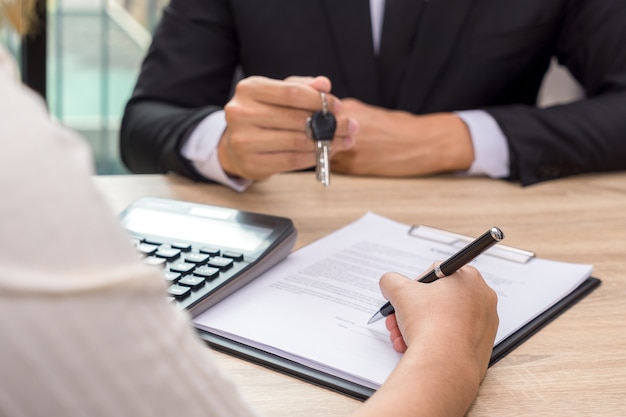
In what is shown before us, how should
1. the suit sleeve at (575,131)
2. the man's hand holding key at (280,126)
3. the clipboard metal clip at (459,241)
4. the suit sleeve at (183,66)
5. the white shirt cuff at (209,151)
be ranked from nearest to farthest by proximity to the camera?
the clipboard metal clip at (459,241) → the man's hand holding key at (280,126) → the white shirt cuff at (209,151) → the suit sleeve at (575,131) → the suit sleeve at (183,66)

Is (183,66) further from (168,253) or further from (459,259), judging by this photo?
(459,259)

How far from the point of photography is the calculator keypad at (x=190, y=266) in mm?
742

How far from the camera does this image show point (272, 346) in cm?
69

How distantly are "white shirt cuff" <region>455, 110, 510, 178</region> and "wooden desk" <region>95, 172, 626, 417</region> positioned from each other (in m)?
0.03

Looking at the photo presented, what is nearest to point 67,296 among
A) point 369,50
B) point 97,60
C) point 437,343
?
point 437,343

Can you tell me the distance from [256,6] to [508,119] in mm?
524

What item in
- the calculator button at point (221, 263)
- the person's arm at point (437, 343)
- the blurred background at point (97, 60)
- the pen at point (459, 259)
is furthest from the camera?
the blurred background at point (97, 60)

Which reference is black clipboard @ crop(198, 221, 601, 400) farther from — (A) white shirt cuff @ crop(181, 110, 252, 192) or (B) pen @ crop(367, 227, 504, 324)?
(A) white shirt cuff @ crop(181, 110, 252, 192)

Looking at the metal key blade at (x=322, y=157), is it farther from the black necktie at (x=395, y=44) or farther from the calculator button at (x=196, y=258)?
the black necktie at (x=395, y=44)

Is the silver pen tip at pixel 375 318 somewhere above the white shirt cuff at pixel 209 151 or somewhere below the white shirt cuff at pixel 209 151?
above

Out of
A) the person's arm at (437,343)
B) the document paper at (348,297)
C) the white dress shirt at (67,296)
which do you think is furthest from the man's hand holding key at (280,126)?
the white dress shirt at (67,296)

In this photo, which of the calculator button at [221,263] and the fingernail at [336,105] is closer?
the calculator button at [221,263]

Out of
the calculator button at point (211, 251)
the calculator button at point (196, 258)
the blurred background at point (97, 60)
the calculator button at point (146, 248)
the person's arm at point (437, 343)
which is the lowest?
the blurred background at point (97, 60)

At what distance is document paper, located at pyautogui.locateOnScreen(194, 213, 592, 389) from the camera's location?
68 cm
